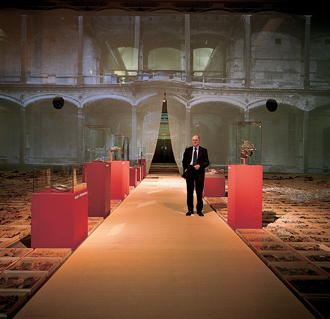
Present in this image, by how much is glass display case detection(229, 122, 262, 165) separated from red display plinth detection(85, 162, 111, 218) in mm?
2166

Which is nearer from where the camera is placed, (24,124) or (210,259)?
(210,259)

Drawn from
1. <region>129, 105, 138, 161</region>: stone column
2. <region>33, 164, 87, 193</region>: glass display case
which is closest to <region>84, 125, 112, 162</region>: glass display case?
<region>33, 164, 87, 193</region>: glass display case

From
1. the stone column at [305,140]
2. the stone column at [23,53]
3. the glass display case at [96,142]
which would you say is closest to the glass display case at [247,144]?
the glass display case at [96,142]

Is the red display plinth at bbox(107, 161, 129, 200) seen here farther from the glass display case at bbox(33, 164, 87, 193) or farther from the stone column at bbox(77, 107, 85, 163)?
the stone column at bbox(77, 107, 85, 163)

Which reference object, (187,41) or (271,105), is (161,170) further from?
(271,105)

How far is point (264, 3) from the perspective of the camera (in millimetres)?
3803

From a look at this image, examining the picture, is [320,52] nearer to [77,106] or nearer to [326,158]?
[326,158]

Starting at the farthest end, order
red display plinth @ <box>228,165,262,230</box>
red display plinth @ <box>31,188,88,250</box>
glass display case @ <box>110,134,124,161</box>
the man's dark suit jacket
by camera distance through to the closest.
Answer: glass display case @ <box>110,134,124,161</box>
the man's dark suit jacket
red display plinth @ <box>228,165,262,230</box>
red display plinth @ <box>31,188,88,250</box>

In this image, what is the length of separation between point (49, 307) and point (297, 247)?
265 centimetres

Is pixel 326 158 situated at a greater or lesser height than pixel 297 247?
greater

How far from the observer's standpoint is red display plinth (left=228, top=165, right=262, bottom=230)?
11.3 ft

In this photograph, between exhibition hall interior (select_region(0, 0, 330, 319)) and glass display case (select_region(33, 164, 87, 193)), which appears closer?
exhibition hall interior (select_region(0, 0, 330, 319))

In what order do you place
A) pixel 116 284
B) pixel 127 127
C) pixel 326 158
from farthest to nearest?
pixel 127 127
pixel 326 158
pixel 116 284

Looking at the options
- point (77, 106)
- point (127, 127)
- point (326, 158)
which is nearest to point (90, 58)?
point (77, 106)
